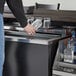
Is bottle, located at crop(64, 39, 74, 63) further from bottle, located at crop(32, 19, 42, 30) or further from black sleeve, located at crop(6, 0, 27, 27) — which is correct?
black sleeve, located at crop(6, 0, 27, 27)

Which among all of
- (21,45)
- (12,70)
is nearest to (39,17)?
(21,45)

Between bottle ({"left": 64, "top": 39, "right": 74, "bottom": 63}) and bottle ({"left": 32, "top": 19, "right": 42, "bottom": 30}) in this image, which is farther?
bottle ({"left": 32, "top": 19, "right": 42, "bottom": 30})

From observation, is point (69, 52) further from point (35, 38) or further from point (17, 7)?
point (17, 7)

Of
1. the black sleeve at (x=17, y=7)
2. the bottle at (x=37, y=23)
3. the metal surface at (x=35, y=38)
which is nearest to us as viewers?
the black sleeve at (x=17, y=7)

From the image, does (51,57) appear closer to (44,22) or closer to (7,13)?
(44,22)

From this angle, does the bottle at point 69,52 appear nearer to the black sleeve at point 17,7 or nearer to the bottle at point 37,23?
the bottle at point 37,23

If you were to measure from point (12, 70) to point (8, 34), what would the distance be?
1.01 feet

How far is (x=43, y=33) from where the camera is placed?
5.94ft

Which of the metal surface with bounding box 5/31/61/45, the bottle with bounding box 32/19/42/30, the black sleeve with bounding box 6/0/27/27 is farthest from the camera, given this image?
the bottle with bounding box 32/19/42/30

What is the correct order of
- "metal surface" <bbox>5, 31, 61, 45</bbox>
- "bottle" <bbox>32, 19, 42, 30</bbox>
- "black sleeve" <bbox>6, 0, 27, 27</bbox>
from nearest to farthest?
"black sleeve" <bbox>6, 0, 27, 27</bbox>
"metal surface" <bbox>5, 31, 61, 45</bbox>
"bottle" <bbox>32, 19, 42, 30</bbox>

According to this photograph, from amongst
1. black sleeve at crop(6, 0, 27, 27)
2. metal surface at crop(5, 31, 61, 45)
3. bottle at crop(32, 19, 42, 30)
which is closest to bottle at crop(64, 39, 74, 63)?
metal surface at crop(5, 31, 61, 45)

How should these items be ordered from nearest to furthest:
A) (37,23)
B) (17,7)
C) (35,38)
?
(17,7) → (35,38) → (37,23)

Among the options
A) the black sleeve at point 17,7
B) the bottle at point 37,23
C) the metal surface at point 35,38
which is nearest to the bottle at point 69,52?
the metal surface at point 35,38

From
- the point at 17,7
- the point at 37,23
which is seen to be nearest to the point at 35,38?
the point at 37,23
